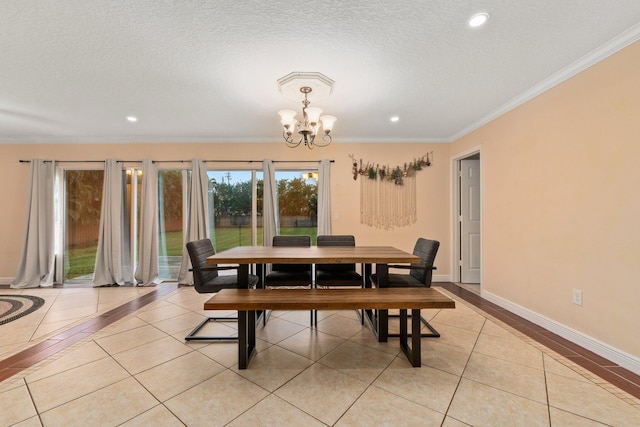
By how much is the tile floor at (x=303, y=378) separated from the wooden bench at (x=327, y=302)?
0.67 feet

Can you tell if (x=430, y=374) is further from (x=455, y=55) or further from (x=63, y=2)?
(x=63, y=2)

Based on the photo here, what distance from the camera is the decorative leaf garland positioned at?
444 cm

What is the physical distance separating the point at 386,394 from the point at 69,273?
5.53m

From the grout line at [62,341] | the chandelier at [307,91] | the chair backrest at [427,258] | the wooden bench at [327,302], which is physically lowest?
the grout line at [62,341]

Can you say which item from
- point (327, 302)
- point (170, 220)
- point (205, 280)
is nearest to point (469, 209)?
point (327, 302)

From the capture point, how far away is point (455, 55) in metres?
2.15

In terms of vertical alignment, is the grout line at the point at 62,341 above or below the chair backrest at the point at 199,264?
below

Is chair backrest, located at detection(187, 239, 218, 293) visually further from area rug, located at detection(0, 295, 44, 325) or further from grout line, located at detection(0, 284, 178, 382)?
area rug, located at detection(0, 295, 44, 325)

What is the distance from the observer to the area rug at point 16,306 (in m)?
2.96

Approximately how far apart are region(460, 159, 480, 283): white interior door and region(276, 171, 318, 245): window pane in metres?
2.42

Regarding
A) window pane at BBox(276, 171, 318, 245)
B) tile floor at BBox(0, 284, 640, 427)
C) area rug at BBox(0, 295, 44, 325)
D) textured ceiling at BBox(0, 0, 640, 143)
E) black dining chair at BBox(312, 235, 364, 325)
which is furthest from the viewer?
window pane at BBox(276, 171, 318, 245)

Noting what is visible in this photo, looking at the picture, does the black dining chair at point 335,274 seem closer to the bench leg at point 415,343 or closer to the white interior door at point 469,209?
the bench leg at point 415,343

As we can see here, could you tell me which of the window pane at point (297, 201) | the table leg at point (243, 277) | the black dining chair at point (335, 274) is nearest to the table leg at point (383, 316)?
the black dining chair at point (335, 274)

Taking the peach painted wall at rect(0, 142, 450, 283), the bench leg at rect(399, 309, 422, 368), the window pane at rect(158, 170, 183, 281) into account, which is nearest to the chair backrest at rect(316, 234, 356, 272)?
the peach painted wall at rect(0, 142, 450, 283)
